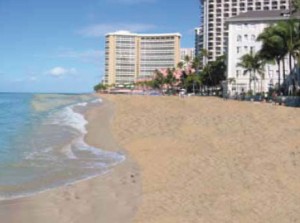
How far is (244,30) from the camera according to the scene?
98375mm

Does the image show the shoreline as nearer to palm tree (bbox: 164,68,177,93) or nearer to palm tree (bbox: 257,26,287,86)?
palm tree (bbox: 257,26,287,86)

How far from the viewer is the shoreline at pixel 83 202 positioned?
25.0ft

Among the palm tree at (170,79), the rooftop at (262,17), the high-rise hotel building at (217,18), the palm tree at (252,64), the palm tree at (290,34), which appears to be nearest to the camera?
the palm tree at (290,34)

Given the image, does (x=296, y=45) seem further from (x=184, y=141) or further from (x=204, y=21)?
(x=204, y=21)

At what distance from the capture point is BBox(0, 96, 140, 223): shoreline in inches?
300

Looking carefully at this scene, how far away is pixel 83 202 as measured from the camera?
855cm

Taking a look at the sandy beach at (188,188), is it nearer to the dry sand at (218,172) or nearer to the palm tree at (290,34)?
the dry sand at (218,172)

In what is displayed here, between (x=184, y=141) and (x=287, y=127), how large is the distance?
4.80 meters

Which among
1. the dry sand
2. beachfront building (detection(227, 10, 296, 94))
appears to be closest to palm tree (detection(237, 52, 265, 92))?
beachfront building (detection(227, 10, 296, 94))

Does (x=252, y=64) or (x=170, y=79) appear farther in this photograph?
(x=170, y=79)

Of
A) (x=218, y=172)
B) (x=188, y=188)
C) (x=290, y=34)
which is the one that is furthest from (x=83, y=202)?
(x=290, y=34)

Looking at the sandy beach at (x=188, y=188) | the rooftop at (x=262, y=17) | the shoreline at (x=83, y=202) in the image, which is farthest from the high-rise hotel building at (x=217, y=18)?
the shoreline at (x=83, y=202)

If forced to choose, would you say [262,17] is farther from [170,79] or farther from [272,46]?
[170,79]

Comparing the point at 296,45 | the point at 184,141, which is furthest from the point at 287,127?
the point at 296,45
